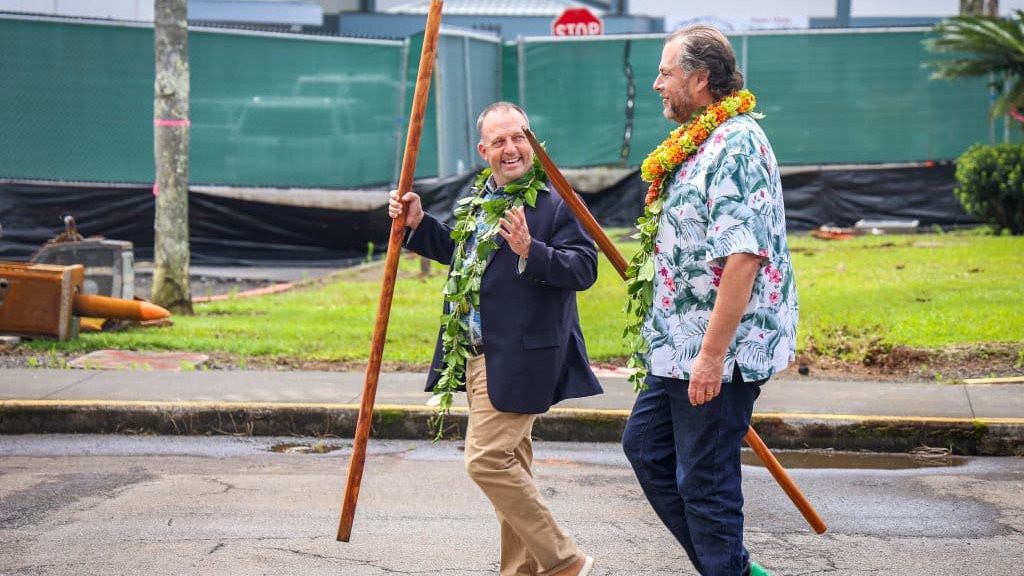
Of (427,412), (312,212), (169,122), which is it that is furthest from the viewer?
(312,212)

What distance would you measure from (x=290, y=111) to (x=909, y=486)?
11788 millimetres

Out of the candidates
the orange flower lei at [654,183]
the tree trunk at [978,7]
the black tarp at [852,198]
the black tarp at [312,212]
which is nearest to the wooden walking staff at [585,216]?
the orange flower lei at [654,183]

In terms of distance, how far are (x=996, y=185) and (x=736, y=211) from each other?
12747mm

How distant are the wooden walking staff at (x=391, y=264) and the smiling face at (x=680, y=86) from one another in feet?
2.71

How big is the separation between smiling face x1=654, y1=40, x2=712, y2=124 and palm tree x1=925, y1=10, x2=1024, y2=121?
12.3 m

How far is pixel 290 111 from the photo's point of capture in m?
16.9

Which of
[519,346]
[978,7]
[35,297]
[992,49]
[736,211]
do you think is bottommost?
[35,297]

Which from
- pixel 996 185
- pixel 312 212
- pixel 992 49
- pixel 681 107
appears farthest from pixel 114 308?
pixel 992 49

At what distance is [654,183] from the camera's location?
4160 mm

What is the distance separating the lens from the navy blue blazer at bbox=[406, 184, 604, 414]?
441 cm

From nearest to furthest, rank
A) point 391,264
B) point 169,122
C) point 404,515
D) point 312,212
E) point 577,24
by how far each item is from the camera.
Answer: point 391,264, point 404,515, point 169,122, point 312,212, point 577,24

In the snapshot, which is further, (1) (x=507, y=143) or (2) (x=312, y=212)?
(2) (x=312, y=212)

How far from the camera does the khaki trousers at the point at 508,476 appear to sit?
4.42 metres

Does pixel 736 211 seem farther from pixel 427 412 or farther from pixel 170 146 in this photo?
pixel 170 146
